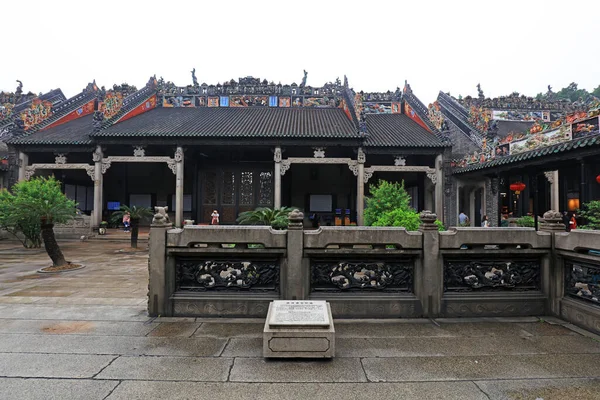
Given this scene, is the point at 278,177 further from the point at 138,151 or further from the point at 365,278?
the point at 365,278

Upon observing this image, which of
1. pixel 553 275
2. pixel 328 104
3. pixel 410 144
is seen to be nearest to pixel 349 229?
pixel 553 275

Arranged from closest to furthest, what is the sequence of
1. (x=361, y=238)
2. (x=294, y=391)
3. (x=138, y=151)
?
1. (x=294, y=391)
2. (x=361, y=238)
3. (x=138, y=151)

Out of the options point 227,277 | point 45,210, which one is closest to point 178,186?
point 45,210

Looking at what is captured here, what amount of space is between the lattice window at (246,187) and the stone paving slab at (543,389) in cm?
1787

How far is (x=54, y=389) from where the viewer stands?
2.53 metres

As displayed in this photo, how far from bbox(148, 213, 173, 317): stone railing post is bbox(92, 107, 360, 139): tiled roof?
41.6 feet

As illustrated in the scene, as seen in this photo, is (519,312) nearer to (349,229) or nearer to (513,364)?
(513,364)

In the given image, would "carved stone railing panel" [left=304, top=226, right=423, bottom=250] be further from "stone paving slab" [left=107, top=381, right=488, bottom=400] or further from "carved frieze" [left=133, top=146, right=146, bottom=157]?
"carved frieze" [left=133, top=146, right=146, bottom=157]

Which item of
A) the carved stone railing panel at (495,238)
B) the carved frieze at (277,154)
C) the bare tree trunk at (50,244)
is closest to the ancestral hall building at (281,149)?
the carved frieze at (277,154)

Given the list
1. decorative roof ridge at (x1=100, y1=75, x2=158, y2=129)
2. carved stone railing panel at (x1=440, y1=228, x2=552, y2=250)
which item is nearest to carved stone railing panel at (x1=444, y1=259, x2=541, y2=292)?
carved stone railing panel at (x1=440, y1=228, x2=552, y2=250)

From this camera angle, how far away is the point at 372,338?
355 cm

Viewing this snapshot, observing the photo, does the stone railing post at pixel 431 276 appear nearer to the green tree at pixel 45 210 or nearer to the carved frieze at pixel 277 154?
the green tree at pixel 45 210

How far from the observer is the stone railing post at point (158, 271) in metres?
4.19

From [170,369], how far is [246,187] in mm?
17318
